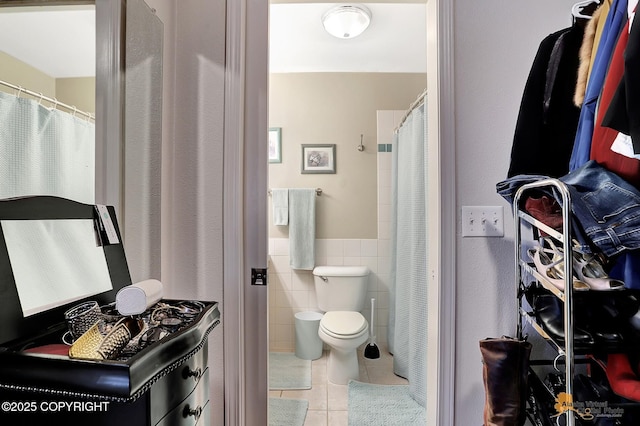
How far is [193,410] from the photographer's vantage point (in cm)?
73

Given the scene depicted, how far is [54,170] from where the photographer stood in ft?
2.34

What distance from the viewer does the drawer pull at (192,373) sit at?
0.69 meters

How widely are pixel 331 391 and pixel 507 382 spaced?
1540 millimetres

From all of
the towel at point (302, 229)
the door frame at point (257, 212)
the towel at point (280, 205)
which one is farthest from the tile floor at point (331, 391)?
the towel at point (280, 205)

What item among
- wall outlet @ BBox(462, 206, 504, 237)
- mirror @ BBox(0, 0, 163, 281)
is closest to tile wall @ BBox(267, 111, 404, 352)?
wall outlet @ BBox(462, 206, 504, 237)

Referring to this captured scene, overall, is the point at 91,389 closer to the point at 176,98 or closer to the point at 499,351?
the point at 499,351

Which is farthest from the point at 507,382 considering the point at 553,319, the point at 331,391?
the point at 331,391

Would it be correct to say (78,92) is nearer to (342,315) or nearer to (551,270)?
(551,270)

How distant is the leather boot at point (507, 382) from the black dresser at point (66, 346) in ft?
2.54

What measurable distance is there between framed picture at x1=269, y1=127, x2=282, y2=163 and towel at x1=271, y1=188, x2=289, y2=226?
285mm

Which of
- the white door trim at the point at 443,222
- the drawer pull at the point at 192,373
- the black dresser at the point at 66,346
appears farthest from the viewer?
the white door trim at the point at 443,222

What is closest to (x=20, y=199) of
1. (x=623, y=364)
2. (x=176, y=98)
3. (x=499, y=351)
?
(x=176, y=98)

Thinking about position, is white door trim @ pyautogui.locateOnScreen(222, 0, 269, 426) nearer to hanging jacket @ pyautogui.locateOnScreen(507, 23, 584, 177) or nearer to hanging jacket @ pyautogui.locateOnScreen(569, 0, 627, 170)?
hanging jacket @ pyautogui.locateOnScreen(507, 23, 584, 177)

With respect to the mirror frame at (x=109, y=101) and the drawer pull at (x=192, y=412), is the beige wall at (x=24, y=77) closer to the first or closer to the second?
the mirror frame at (x=109, y=101)
